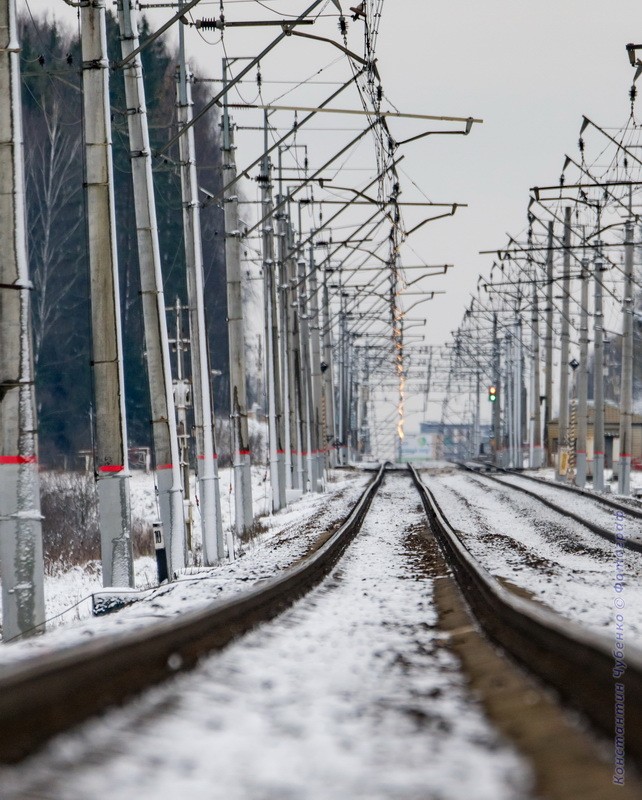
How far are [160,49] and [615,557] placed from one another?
54607mm

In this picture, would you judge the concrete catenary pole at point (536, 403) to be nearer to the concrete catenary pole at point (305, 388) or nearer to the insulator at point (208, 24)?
the concrete catenary pole at point (305, 388)

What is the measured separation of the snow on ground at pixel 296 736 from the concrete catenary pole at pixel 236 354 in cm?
2043

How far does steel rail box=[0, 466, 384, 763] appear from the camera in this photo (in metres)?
3.88

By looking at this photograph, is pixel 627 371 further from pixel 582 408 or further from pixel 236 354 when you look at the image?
pixel 236 354

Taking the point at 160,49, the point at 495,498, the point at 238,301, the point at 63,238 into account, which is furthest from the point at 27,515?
the point at 160,49

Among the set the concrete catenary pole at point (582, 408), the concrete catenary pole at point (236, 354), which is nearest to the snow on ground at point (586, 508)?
the concrete catenary pole at point (582, 408)

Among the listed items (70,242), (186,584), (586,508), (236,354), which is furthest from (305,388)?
(186,584)

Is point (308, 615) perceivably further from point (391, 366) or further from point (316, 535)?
point (391, 366)

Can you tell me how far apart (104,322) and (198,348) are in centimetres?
733

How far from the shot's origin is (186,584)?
12812mm

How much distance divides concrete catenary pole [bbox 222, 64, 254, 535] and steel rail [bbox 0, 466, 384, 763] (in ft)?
66.3

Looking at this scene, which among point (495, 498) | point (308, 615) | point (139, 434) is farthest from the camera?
point (139, 434)

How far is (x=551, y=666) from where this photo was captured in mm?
5449

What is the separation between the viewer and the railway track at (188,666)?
3.94 metres
